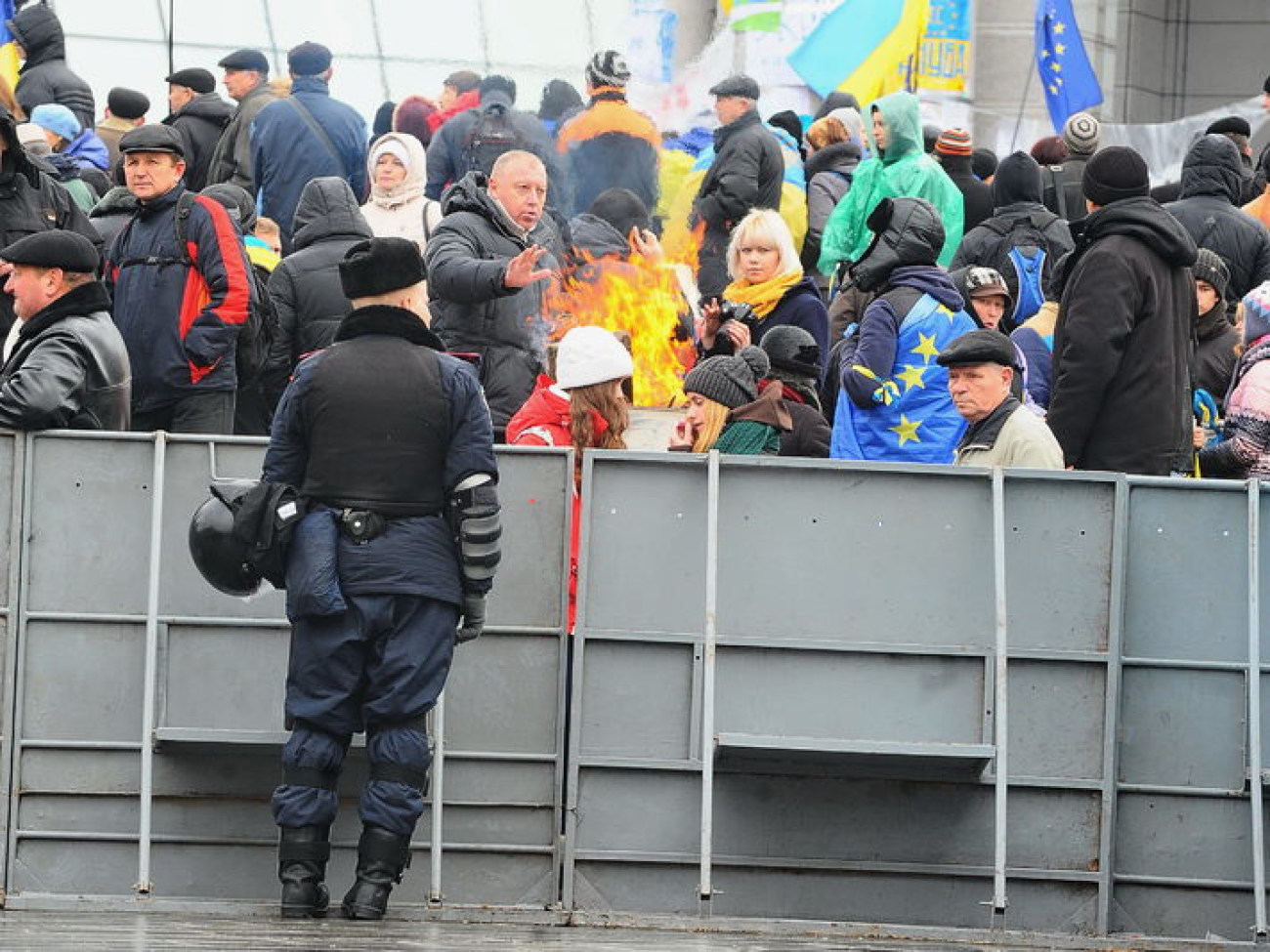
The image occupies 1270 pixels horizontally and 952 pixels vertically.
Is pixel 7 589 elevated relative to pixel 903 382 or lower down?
lower down

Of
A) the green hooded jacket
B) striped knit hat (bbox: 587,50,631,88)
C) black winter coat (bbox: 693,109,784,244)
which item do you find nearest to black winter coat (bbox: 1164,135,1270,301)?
the green hooded jacket

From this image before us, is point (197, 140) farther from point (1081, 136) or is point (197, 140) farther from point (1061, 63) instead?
point (1061, 63)

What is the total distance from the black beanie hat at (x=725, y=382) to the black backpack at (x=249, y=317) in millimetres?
2071

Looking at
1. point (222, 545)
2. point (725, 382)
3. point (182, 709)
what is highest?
point (725, 382)

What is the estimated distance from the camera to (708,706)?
8.89 metres

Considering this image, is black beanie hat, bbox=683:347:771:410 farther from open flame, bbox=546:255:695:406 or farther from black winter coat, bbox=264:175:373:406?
open flame, bbox=546:255:695:406

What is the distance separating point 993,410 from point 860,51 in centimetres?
939

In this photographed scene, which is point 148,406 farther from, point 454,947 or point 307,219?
point 454,947

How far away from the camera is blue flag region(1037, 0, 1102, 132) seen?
20297mm

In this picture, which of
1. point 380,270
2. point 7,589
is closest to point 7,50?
point 7,589

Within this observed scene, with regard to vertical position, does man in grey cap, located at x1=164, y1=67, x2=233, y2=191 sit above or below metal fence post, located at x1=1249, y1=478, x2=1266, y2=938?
above

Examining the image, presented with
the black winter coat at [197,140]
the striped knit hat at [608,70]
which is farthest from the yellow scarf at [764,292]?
the black winter coat at [197,140]

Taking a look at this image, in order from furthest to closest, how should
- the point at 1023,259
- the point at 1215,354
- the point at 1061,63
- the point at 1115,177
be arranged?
the point at 1061,63 → the point at 1023,259 → the point at 1215,354 → the point at 1115,177

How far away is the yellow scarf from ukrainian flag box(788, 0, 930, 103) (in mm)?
6670
